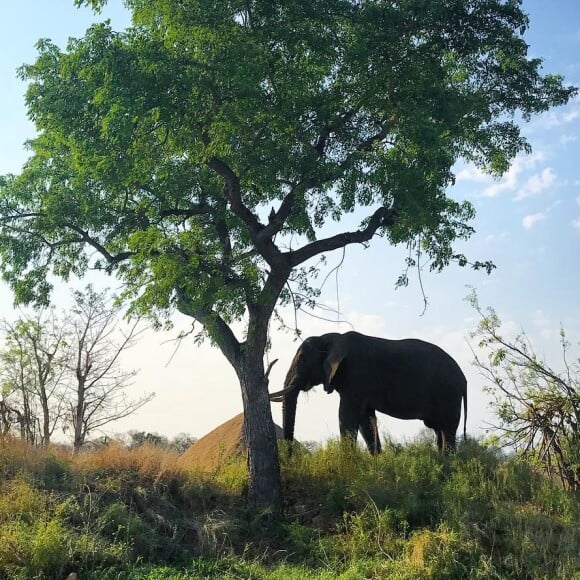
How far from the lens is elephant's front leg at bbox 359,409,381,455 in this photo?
1518 centimetres

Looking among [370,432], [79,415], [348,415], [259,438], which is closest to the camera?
[259,438]

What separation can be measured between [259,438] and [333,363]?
9.38 ft

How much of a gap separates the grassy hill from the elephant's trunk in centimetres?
111

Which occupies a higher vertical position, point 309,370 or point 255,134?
point 255,134

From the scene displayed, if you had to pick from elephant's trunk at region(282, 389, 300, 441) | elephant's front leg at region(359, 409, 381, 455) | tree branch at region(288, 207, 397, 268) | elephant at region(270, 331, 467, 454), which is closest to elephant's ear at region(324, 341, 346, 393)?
elephant at region(270, 331, 467, 454)

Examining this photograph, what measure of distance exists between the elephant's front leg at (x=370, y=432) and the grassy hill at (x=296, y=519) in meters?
1.24

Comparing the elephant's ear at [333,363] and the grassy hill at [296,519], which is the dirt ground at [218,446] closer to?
the grassy hill at [296,519]

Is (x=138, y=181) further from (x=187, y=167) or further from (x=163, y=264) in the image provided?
(x=163, y=264)

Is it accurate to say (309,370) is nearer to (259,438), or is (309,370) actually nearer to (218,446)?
(218,446)

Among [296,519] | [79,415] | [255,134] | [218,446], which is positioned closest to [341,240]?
[255,134]

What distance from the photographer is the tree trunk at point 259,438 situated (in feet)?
42.1

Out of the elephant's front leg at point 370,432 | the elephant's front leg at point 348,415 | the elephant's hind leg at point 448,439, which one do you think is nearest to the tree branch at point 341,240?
the elephant's front leg at point 348,415

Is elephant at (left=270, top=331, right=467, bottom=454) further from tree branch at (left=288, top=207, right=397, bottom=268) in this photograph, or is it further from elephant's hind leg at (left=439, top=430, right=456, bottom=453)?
tree branch at (left=288, top=207, right=397, bottom=268)

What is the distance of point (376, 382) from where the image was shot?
15.3 meters
